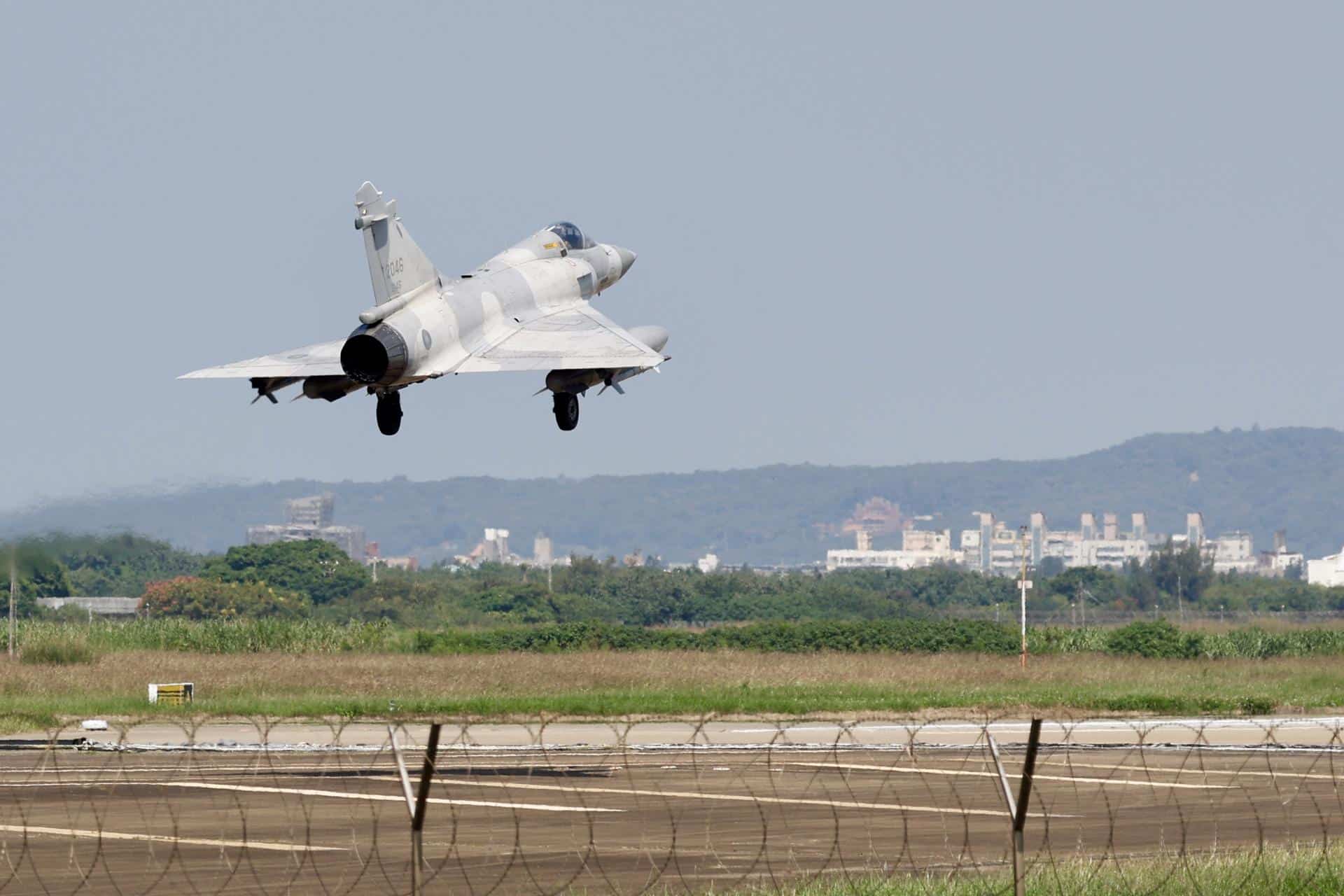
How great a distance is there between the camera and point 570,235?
40.3 m

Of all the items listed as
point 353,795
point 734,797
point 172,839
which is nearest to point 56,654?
point 353,795

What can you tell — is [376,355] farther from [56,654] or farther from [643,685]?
[56,654]

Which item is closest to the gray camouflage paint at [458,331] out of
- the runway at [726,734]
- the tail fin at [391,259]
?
the tail fin at [391,259]

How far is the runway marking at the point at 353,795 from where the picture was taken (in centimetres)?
2205

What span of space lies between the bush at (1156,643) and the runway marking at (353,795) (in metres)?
39.0

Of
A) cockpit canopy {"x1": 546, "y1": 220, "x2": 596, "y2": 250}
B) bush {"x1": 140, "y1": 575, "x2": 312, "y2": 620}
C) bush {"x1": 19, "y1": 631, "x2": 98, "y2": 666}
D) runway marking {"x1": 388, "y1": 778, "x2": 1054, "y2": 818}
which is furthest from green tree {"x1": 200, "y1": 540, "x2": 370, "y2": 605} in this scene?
runway marking {"x1": 388, "y1": 778, "x2": 1054, "y2": 818}

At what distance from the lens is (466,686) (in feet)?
141

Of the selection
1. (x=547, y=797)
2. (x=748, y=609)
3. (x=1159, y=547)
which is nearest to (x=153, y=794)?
(x=547, y=797)

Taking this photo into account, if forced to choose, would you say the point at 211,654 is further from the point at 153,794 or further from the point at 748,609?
the point at 748,609

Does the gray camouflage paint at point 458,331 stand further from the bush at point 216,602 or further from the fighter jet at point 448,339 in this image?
the bush at point 216,602

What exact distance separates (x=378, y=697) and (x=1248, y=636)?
32.1m

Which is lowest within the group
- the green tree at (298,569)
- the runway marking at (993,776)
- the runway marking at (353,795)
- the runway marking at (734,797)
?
the runway marking at (993,776)

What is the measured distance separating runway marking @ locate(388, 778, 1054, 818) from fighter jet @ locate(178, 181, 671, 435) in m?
11.0

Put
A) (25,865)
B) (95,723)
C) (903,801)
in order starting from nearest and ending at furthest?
(25,865)
(903,801)
(95,723)
